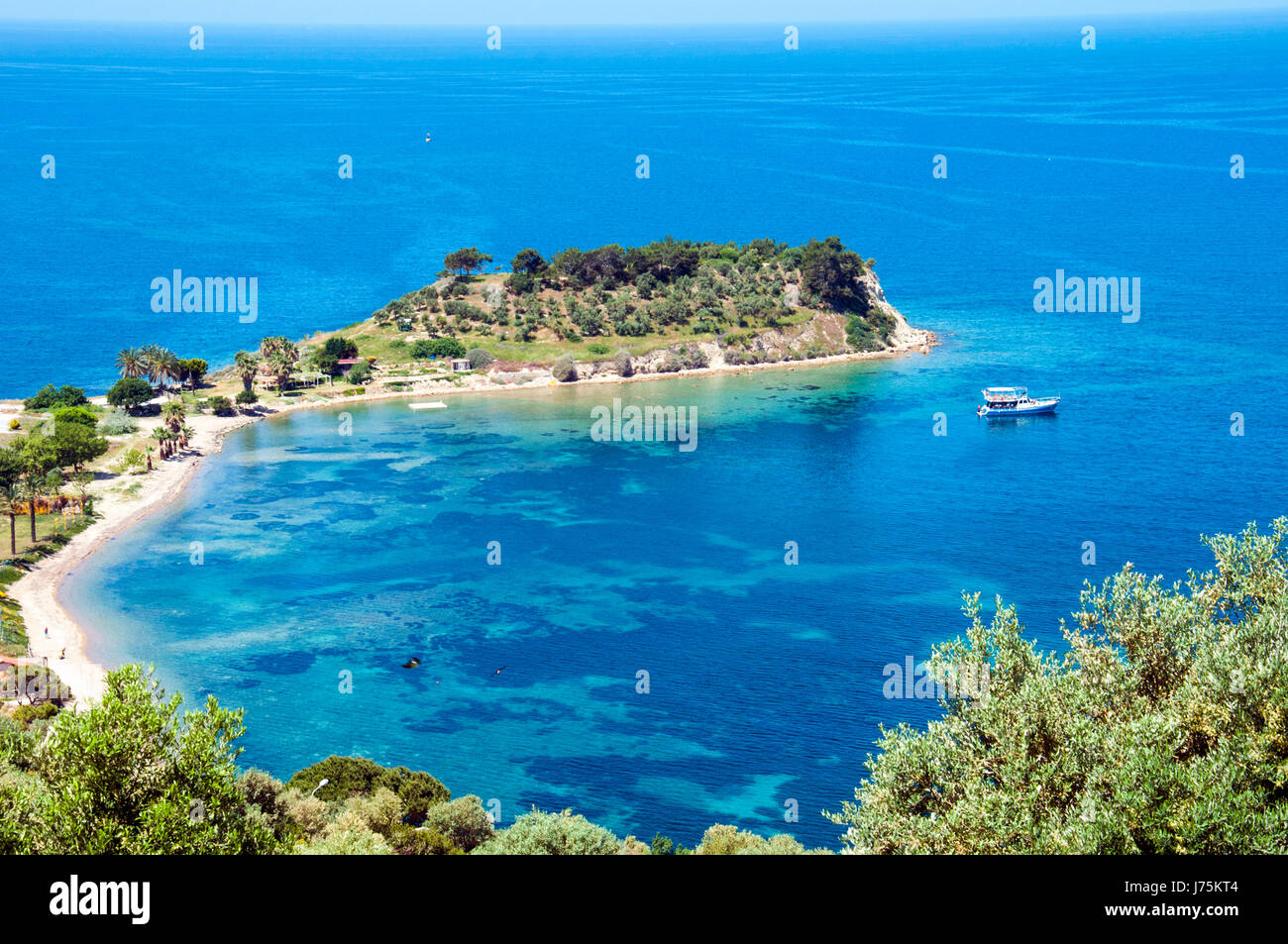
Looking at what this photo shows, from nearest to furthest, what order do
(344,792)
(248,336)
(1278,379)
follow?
1. (344,792)
2. (1278,379)
3. (248,336)

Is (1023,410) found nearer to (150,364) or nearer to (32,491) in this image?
(150,364)

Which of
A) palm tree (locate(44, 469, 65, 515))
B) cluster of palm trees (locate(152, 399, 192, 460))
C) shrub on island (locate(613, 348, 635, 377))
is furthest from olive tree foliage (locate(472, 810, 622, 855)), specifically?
shrub on island (locate(613, 348, 635, 377))

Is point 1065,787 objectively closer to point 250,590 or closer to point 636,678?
point 636,678

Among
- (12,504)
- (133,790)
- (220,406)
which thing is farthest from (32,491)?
(133,790)

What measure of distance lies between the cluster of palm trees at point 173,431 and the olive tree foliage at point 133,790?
92.7 meters

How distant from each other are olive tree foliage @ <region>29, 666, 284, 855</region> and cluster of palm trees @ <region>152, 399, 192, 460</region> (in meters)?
92.7

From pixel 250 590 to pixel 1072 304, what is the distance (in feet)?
460

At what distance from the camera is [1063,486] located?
108125 millimetres

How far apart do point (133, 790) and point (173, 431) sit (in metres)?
97.9

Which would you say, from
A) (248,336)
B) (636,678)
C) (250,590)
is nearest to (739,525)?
(636,678)

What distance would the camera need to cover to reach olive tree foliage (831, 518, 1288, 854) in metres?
25.8

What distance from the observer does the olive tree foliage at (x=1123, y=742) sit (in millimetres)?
25781

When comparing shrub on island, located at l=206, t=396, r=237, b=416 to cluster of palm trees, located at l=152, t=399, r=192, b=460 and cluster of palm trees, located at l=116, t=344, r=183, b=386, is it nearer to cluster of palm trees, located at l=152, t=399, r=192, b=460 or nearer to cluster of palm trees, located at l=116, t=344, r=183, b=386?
cluster of palm trees, located at l=116, t=344, r=183, b=386

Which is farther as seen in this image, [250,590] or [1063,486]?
[1063,486]
